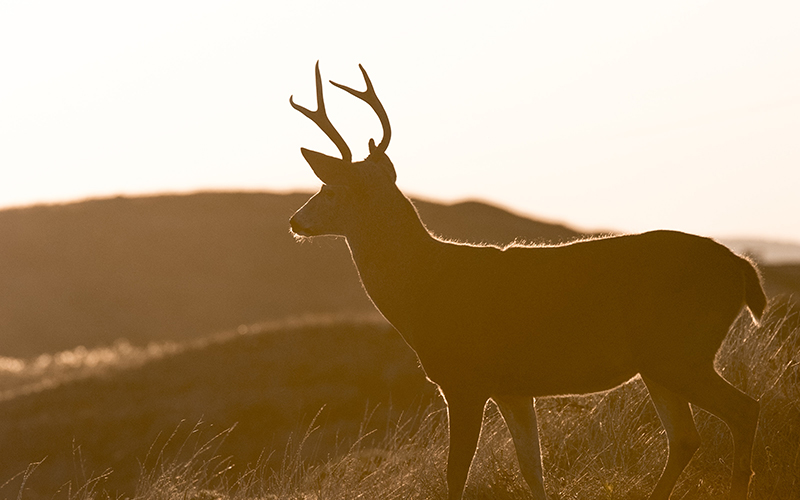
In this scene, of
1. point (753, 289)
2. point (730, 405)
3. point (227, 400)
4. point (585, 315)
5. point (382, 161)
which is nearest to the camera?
point (730, 405)

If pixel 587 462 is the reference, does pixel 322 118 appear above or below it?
above

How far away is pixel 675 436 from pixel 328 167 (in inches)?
110

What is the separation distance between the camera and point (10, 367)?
2833cm

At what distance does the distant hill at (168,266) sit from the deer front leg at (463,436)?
47622mm

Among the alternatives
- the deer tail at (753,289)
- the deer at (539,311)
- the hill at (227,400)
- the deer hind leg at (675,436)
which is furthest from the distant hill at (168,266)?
the deer tail at (753,289)

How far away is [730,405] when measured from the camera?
533cm

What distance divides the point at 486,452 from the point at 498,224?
58.9 meters

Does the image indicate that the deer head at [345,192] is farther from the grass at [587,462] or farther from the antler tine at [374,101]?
the grass at [587,462]

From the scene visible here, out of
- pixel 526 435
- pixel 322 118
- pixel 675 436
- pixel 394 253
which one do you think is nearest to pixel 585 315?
pixel 526 435

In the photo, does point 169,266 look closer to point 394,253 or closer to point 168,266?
point 168,266

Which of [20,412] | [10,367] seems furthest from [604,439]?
[10,367]

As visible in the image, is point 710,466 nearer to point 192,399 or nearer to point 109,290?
point 192,399

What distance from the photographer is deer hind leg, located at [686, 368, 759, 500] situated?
5.32 m

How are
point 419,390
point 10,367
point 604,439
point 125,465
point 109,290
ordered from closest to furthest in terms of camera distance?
1. point 604,439
2. point 125,465
3. point 419,390
4. point 10,367
5. point 109,290
